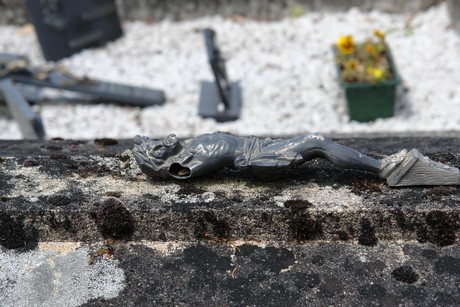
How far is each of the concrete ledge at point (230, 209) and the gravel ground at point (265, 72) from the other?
274 cm

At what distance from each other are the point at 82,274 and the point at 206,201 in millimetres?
558

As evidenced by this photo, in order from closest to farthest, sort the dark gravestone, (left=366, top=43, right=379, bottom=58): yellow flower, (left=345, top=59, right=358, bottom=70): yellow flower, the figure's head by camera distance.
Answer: the figure's head → (left=345, top=59, right=358, bottom=70): yellow flower → (left=366, top=43, right=379, bottom=58): yellow flower → the dark gravestone

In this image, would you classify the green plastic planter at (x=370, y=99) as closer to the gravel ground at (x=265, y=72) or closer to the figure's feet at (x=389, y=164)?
the gravel ground at (x=265, y=72)

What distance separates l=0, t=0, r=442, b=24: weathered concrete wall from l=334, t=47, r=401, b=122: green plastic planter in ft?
5.13

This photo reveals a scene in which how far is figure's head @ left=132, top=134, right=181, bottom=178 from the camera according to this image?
114 inches

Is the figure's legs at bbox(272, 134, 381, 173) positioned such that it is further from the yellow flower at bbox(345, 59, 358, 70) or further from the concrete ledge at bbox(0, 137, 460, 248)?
the yellow flower at bbox(345, 59, 358, 70)

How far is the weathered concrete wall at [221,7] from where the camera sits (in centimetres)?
718

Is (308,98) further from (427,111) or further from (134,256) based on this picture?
(134,256)

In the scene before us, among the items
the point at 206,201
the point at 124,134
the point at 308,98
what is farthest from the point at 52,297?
the point at 308,98

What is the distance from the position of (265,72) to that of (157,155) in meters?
3.83

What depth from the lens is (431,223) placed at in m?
2.64

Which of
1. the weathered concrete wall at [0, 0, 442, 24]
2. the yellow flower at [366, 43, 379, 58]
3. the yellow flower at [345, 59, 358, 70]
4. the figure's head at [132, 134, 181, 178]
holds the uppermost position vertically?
the figure's head at [132, 134, 181, 178]

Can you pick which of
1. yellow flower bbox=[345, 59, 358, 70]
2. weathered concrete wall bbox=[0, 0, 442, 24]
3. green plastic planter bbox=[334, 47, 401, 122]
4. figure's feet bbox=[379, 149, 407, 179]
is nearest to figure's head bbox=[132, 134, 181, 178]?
figure's feet bbox=[379, 149, 407, 179]

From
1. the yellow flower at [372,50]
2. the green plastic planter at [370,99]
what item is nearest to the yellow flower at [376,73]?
the green plastic planter at [370,99]
